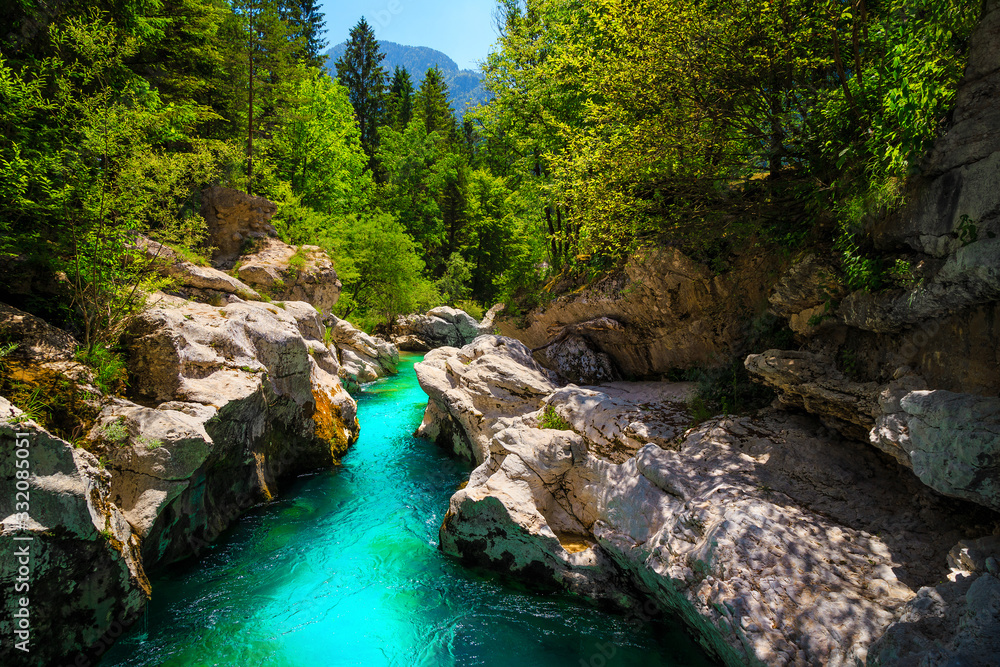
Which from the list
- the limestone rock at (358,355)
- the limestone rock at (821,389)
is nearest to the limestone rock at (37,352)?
the limestone rock at (821,389)

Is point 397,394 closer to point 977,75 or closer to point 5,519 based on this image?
point 5,519

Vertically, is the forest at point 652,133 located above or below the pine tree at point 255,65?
below

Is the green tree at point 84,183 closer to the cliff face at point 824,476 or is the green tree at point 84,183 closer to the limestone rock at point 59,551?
the limestone rock at point 59,551

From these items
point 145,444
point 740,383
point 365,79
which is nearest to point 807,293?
point 740,383

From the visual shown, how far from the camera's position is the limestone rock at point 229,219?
18.5 metres

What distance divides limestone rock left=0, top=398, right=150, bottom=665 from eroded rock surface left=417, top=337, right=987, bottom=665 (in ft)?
14.9

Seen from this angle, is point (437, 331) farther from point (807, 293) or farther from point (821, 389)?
point (821, 389)

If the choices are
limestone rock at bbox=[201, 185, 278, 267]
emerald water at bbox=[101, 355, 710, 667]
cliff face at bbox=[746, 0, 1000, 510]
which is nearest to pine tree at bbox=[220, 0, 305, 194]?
limestone rock at bbox=[201, 185, 278, 267]

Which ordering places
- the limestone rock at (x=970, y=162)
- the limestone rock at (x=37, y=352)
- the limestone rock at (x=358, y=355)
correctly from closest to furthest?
the limestone rock at (x=970, y=162) → the limestone rock at (x=37, y=352) → the limestone rock at (x=358, y=355)

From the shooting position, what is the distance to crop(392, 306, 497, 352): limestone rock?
102 ft

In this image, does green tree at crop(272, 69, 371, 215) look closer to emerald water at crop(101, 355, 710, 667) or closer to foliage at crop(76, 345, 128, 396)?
foliage at crop(76, 345, 128, 396)

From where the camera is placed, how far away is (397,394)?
19.8 m

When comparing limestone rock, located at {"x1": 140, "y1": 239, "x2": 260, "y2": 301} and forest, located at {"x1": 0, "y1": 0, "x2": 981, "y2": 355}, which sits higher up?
forest, located at {"x1": 0, "y1": 0, "x2": 981, "y2": 355}

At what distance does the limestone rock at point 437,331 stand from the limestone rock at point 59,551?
2515cm
